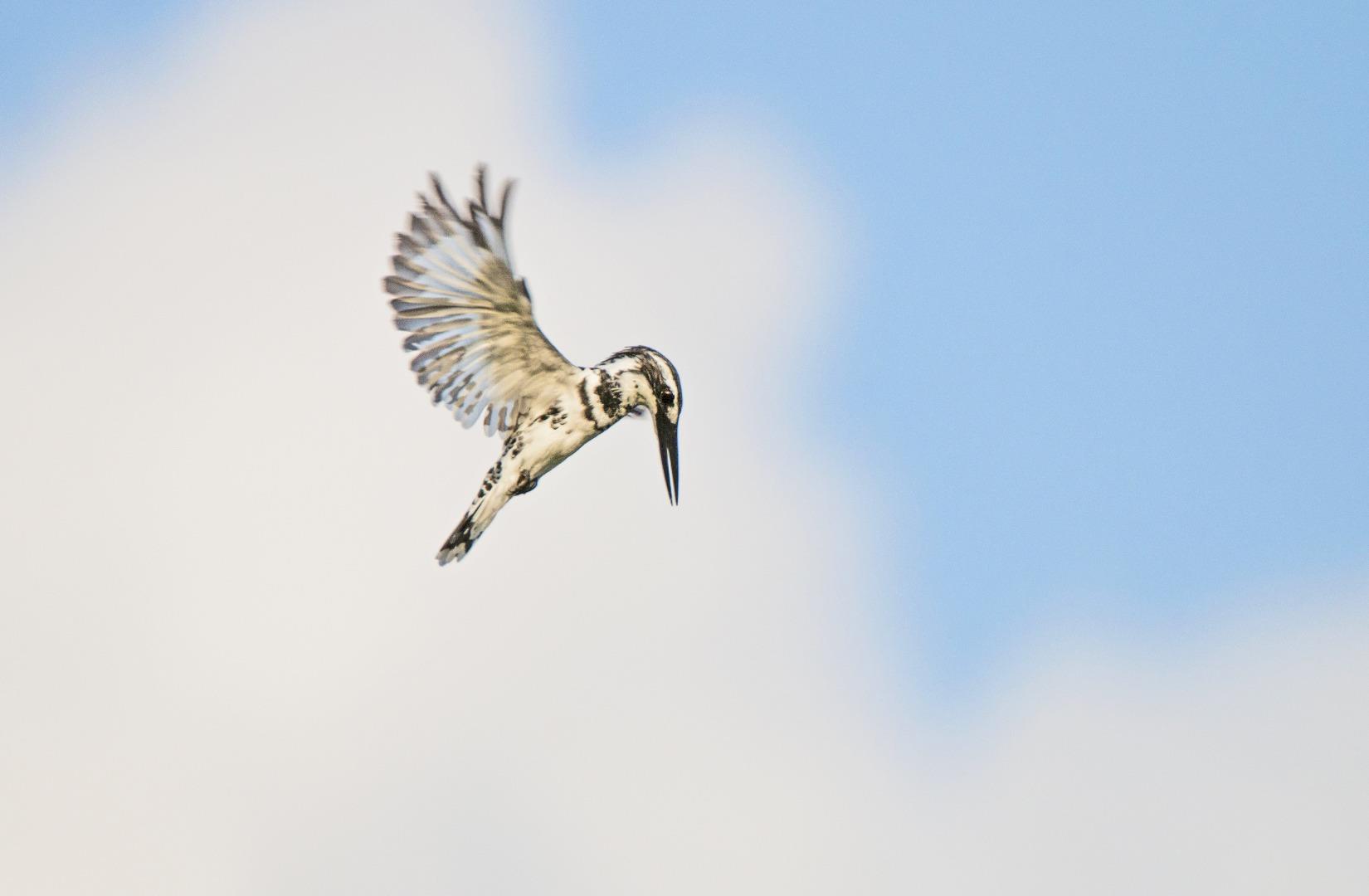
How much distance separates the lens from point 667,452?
29.6 ft

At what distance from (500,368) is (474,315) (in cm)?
39

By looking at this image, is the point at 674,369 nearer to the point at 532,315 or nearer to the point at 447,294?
the point at 532,315

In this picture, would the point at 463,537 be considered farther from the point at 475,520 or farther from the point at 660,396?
the point at 660,396

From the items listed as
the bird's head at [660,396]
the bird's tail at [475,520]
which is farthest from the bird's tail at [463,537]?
the bird's head at [660,396]

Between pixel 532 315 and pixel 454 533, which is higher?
pixel 532 315

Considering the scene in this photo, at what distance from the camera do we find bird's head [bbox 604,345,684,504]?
356 inches

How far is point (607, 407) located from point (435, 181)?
71.8 inches

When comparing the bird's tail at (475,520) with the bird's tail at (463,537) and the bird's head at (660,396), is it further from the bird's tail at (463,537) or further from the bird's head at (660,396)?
the bird's head at (660,396)

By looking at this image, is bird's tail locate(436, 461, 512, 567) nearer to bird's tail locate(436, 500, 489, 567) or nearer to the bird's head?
bird's tail locate(436, 500, 489, 567)

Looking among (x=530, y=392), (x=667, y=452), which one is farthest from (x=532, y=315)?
(x=667, y=452)

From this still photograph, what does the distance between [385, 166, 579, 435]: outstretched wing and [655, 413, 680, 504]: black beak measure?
71cm

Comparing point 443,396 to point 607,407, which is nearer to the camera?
point 607,407

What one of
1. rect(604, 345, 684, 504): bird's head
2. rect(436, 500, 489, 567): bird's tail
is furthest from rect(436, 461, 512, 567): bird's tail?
rect(604, 345, 684, 504): bird's head

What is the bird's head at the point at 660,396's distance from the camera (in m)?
9.03
